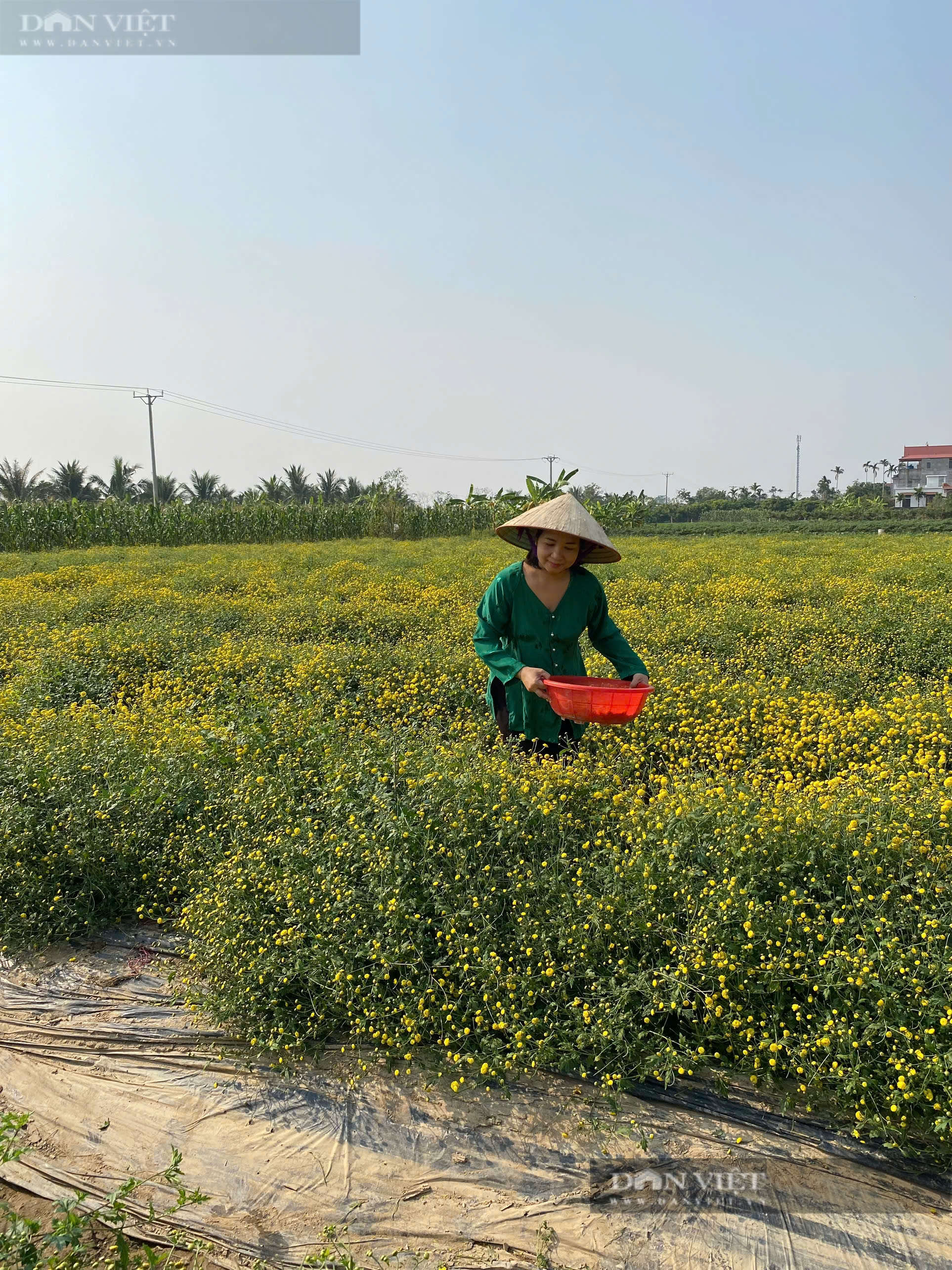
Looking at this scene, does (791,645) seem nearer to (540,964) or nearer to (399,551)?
(540,964)

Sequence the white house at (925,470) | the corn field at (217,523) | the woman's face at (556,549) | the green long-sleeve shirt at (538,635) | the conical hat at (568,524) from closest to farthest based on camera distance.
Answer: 1. the conical hat at (568,524)
2. the woman's face at (556,549)
3. the green long-sleeve shirt at (538,635)
4. the corn field at (217,523)
5. the white house at (925,470)

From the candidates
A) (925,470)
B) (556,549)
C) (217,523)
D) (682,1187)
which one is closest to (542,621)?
(556,549)

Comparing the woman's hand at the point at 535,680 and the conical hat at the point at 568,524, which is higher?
the conical hat at the point at 568,524

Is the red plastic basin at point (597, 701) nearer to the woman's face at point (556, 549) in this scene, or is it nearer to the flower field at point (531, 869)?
the flower field at point (531, 869)

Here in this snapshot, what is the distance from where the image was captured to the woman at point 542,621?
11.6 ft

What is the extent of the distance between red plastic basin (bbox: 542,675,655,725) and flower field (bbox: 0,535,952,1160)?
31cm

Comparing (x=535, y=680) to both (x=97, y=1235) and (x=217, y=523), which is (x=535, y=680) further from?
(x=217, y=523)

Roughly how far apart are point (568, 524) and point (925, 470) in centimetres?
7340

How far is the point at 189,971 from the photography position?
10.0 feet

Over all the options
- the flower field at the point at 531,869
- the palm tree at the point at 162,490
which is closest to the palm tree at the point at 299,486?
the palm tree at the point at 162,490

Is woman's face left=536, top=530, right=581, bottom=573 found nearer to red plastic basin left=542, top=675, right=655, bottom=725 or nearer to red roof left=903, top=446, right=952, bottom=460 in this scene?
red plastic basin left=542, top=675, right=655, bottom=725

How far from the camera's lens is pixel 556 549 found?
3.51m

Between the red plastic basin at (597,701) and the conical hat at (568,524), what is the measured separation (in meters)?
0.64

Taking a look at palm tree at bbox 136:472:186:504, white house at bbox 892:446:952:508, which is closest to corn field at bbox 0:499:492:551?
palm tree at bbox 136:472:186:504
